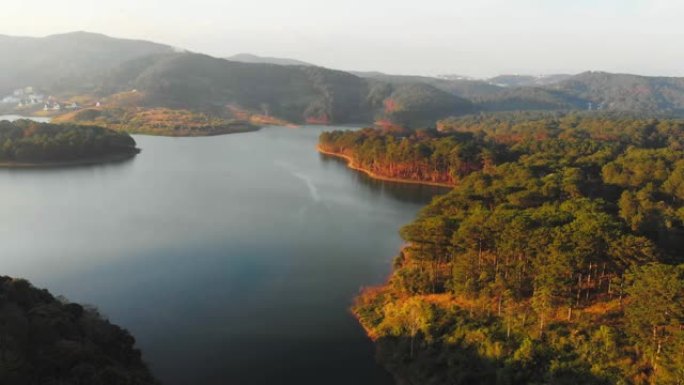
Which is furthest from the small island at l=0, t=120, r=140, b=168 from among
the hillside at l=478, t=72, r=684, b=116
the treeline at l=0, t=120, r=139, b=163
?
the hillside at l=478, t=72, r=684, b=116

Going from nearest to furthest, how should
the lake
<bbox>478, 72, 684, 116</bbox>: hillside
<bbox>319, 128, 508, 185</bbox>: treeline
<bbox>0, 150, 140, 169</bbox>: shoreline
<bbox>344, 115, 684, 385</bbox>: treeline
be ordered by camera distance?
<bbox>344, 115, 684, 385</bbox>: treeline → the lake → <bbox>319, 128, 508, 185</bbox>: treeline → <bbox>0, 150, 140, 169</bbox>: shoreline → <bbox>478, 72, 684, 116</bbox>: hillside

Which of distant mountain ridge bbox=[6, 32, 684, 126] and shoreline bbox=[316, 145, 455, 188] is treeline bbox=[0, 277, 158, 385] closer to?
shoreline bbox=[316, 145, 455, 188]

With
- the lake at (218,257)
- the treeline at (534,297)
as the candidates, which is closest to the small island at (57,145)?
the lake at (218,257)

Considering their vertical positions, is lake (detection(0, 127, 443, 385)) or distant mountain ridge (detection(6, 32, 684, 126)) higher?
distant mountain ridge (detection(6, 32, 684, 126))

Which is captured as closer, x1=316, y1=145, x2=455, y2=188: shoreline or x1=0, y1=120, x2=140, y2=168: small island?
x1=316, y1=145, x2=455, y2=188: shoreline

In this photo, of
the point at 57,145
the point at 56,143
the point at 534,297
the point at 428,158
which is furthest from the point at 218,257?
the point at 56,143

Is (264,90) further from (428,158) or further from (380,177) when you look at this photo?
(428,158)
